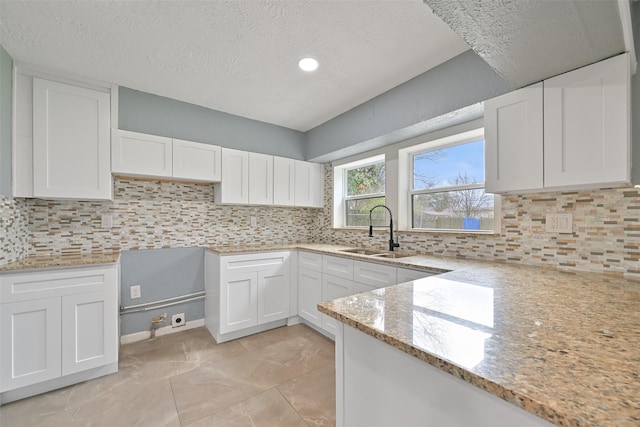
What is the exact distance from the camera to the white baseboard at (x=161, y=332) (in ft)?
8.36

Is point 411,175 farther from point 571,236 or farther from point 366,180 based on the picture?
point 571,236

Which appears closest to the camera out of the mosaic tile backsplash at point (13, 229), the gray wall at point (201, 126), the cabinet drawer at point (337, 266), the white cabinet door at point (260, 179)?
the mosaic tile backsplash at point (13, 229)

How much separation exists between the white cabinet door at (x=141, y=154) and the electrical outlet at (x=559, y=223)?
3.11m

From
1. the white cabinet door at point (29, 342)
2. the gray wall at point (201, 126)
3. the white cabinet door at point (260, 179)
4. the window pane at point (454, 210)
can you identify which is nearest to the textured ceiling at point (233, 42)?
the gray wall at point (201, 126)

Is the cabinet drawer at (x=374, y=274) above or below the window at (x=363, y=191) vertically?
below

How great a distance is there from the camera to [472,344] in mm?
674

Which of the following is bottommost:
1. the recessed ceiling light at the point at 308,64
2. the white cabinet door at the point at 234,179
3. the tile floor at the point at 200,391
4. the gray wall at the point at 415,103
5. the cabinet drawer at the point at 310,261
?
A: the tile floor at the point at 200,391

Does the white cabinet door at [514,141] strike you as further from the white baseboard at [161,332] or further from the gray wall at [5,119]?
the gray wall at [5,119]

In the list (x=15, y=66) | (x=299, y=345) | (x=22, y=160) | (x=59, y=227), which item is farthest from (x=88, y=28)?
(x=299, y=345)

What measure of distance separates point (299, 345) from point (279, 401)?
775 mm

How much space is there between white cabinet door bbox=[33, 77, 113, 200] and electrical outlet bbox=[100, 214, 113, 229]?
0.36 m

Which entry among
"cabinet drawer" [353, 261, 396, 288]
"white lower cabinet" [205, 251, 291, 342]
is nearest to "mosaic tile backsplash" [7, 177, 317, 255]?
"white lower cabinet" [205, 251, 291, 342]

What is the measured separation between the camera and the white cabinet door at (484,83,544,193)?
4.84 feet

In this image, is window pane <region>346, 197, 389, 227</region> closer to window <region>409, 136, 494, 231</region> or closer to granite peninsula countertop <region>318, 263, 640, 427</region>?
window <region>409, 136, 494, 231</region>
